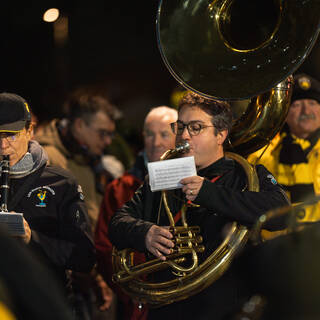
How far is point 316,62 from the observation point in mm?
7379

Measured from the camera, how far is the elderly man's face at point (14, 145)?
3.64 meters

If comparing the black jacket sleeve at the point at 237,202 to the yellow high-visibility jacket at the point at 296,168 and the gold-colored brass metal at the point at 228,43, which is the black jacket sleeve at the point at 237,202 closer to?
the gold-colored brass metal at the point at 228,43

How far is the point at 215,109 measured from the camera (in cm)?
356

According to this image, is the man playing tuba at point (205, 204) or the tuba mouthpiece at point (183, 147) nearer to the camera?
the man playing tuba at point (205, 204)

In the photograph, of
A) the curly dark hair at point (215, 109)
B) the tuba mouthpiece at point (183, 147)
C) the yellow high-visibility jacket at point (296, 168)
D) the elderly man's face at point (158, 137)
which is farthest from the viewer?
the elderly man's face at point (158, 137)

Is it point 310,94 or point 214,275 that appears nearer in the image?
point 214,275

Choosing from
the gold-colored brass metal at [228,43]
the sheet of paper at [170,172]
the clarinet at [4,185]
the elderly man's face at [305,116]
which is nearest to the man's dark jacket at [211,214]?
the sheet of paper at [170,172]

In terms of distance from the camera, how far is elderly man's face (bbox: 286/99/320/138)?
4.46 meters

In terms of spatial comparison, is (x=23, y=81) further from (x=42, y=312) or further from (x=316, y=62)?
(x=42, y=312)

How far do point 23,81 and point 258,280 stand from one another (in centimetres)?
782

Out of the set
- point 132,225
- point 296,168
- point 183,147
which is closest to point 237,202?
point 183,147

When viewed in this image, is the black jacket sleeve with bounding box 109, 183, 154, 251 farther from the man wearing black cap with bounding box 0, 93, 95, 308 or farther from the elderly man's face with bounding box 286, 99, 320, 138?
the elderly man's face with bounding box 286, 99, 320, 138

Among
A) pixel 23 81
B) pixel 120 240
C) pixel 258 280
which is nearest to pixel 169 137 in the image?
pixel 120 240

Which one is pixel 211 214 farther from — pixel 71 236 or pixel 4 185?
pixel 4 185
